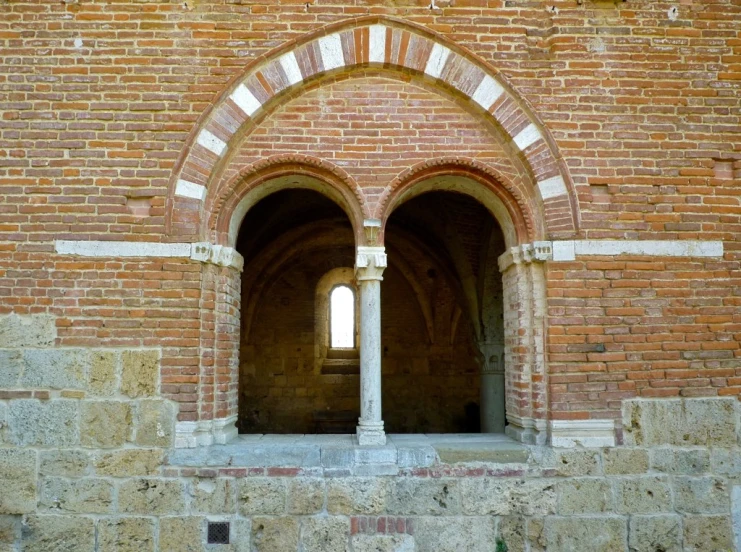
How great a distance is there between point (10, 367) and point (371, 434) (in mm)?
3124

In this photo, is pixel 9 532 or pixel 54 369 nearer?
pixel 9 532

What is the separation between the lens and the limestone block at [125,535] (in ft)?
15.5

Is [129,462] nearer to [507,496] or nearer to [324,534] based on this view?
[324,534]

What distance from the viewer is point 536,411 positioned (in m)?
5.15

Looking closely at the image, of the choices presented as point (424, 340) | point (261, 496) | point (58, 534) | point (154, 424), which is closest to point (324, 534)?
point (261, 496)

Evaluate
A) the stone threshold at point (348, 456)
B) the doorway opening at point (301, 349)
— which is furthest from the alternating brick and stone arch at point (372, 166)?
the doorway opening at point (301, 349)

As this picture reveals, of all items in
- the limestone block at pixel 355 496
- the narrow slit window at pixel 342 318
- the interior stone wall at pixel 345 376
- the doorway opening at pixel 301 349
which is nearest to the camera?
the limestone block at pixel 355 496

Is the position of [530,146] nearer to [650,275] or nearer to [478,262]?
[650,275]

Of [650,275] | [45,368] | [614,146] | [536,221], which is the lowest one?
[45,368]

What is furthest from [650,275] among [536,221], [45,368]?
[45,368]

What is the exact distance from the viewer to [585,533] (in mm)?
4824

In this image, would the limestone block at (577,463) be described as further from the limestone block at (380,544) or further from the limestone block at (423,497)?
the limestone block at (380,544)

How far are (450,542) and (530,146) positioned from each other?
3.53 m

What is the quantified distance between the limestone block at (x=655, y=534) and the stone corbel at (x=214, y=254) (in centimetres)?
415
